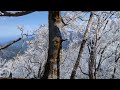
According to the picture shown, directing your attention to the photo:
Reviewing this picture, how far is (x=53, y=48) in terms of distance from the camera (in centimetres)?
595

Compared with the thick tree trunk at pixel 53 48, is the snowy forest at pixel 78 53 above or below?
below

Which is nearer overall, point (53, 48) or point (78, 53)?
point (53, 48)

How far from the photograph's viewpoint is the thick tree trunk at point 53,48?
5.85 m

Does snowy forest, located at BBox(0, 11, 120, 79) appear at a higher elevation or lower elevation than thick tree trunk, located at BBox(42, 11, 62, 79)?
lower

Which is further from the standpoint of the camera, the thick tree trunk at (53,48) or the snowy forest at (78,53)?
the snowy forest at (78,53)

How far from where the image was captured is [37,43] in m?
34.3

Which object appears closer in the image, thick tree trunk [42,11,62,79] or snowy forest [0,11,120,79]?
thick tree trunk [42,11,62,79]

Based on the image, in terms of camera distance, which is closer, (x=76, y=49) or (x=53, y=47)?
(x=53, y=47)

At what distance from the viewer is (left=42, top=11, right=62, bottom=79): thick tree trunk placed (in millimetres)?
5848

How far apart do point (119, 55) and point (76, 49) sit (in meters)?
7.05
